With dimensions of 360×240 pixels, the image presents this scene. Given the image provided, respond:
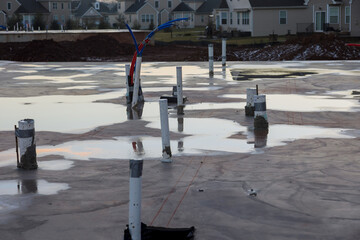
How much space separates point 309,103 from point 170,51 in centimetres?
3735

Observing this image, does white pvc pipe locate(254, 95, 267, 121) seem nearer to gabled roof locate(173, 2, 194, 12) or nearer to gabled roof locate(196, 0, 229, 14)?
gabled roof locate(196, 0, 229, 14)

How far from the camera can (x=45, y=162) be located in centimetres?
1162

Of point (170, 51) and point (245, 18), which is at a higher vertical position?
point (245, 18)

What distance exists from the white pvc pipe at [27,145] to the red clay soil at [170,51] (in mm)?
31150

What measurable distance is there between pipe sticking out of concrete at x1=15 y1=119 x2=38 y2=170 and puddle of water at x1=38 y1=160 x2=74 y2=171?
24 cm

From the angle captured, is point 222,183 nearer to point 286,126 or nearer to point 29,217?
point 29,217

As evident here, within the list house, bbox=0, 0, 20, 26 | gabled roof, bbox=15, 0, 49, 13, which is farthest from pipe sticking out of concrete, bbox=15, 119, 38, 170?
gabled roof, bbox=15, 0, 49, 13

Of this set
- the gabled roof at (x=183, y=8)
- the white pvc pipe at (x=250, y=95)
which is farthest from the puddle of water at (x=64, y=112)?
the gabled roof at (x=183, y=8)

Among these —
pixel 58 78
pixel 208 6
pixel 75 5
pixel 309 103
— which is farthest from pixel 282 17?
pixel 75 5

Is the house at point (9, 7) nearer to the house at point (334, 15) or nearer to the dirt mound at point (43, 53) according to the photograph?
the house at point (334, 15)

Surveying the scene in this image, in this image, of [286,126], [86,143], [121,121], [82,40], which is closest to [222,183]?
[86,143]

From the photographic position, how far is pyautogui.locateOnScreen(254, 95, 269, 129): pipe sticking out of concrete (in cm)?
1408

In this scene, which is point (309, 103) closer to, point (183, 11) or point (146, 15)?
point (146, 15)

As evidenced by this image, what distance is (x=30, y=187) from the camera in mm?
9938
